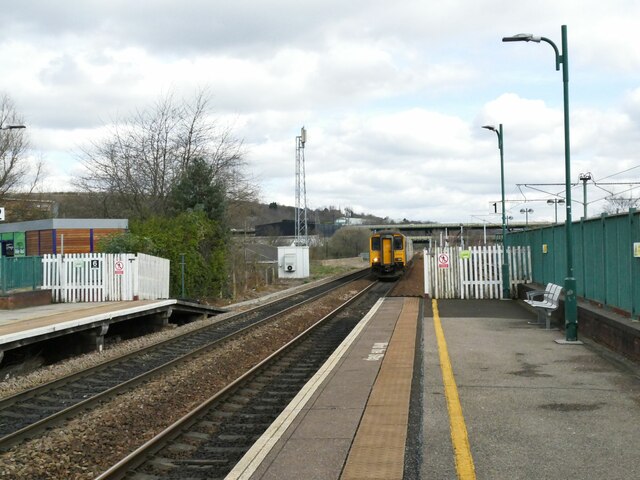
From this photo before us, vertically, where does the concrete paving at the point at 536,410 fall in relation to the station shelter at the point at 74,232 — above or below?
below

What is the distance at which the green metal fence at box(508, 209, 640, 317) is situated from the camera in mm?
10930

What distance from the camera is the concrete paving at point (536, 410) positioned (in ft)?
18.5

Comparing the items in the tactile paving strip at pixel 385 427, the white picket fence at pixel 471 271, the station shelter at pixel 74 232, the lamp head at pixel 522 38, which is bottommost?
the tactile paving strip at pixel 385 427

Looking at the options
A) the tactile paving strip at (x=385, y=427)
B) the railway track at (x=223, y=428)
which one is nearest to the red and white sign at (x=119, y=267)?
the railway track at (x=223, y=428)

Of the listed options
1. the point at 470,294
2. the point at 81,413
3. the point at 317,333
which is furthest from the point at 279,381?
the point at 470,294

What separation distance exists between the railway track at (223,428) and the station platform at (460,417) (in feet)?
1.85

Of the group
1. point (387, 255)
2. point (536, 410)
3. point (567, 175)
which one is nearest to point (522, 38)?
point (567, 175)

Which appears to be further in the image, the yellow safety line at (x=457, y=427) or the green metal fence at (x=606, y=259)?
the green metal fence at (x=606, y=259)

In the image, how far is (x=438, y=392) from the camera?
843cm

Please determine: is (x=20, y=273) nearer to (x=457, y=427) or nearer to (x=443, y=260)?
(x=443, y=260)

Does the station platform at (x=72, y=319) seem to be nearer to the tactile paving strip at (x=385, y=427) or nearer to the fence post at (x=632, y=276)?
the tactile paving strip at (x=385, y=427)

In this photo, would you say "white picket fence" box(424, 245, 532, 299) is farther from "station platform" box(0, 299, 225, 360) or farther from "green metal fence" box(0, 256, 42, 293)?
"green metal fence" box(0, 256, 42, 293)

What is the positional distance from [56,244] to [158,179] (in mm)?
11074

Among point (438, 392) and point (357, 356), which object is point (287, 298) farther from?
point (438, 392)
